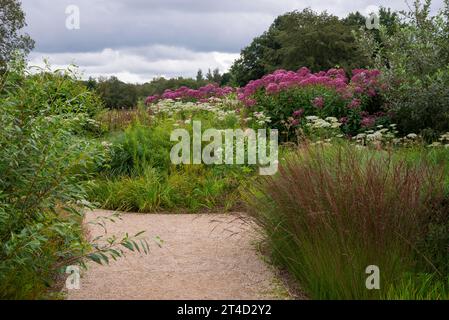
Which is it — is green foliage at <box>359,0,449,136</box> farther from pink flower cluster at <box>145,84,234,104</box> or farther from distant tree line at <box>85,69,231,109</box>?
distant tree line at <box>85,69,231,109</box>

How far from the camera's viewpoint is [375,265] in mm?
4441

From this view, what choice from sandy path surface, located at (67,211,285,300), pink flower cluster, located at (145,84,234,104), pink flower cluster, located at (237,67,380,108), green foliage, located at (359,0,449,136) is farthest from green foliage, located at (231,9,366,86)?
sandy path surface, located at (67,211,285,300)

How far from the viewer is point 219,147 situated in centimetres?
930

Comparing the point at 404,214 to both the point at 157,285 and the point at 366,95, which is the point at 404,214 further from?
the point at 366,95

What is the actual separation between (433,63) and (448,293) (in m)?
6.28

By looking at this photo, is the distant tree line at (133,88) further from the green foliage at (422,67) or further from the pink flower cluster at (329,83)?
the green foliage at (422,67)

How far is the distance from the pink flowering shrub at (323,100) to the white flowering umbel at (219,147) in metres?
2.16

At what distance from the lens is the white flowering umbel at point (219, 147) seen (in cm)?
894

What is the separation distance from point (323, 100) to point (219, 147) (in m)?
3.47

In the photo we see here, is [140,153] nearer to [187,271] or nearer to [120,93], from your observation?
[187,271]

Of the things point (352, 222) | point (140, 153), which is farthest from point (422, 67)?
point (352, 222)

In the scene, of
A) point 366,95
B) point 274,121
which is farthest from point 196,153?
point 366,95

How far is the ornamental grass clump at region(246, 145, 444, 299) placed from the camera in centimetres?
439

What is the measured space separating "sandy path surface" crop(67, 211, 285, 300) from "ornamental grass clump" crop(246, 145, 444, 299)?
0.45m
